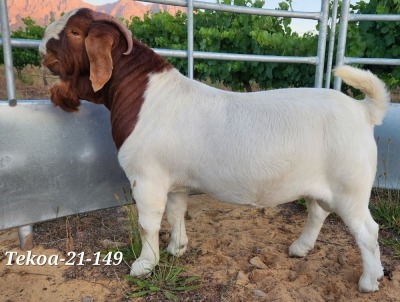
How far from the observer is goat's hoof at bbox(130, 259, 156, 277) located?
2506mm

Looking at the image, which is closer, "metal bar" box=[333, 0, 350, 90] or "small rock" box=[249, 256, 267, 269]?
"small rock" box=[249, 256, 267, 269]

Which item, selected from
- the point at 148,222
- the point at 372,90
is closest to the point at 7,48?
the point at 148,222

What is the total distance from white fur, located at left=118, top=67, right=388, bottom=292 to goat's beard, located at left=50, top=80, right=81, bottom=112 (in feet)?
1.74

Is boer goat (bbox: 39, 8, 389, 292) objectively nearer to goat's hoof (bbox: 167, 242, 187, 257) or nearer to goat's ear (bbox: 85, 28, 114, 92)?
goat's ear (bbox: 85, 28, 114, 92)

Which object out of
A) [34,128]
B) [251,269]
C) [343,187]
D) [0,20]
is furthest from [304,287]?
[0,20]

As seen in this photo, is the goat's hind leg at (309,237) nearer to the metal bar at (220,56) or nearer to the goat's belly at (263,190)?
the goat's belly at (263,190)

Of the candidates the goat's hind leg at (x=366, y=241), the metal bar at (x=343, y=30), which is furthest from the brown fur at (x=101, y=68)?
the metal bar at (x=343, y=30)

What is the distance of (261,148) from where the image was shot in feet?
7.16

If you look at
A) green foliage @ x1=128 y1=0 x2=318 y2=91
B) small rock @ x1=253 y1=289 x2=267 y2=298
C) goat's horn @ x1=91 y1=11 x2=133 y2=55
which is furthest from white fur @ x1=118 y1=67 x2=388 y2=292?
green foliage @ x1=128 y1=0 x2=318 y2=91

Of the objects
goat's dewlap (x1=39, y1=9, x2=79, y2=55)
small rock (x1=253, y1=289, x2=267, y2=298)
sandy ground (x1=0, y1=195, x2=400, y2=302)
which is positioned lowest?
sandy ground (x1=0, y1=195, x2=400, y2=302)

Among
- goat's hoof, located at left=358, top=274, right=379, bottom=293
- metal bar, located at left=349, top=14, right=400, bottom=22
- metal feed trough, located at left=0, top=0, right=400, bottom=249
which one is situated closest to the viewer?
goat's hoof, located at left=358, top=274, right=379, bottom=293

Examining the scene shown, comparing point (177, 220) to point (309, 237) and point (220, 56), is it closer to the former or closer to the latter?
point (309, 237)

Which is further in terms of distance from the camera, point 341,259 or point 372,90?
point 341,259

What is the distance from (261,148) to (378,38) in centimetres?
309
